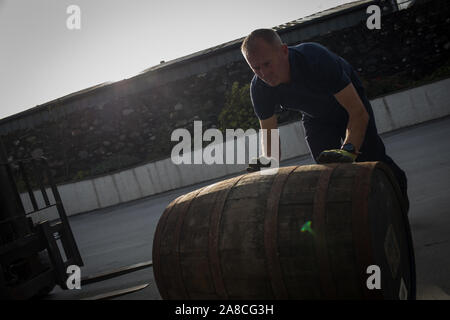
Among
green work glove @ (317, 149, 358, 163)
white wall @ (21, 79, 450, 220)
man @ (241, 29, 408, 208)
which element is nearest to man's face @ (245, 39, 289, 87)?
man @ (241, 29, 408, 208)

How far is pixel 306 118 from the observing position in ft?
12.2

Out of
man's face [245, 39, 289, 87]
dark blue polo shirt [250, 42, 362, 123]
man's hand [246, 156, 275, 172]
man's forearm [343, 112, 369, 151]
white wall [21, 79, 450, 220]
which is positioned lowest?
white wall [21, 79, 450, 220]

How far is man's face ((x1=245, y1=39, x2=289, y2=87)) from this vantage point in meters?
2.82

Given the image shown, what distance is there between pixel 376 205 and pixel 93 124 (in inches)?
735

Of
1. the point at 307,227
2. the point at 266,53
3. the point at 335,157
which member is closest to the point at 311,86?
the point at 266,53

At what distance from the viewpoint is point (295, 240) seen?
2.03 m

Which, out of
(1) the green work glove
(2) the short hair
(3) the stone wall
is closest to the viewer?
(1) the green work glove

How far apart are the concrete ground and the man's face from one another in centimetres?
178

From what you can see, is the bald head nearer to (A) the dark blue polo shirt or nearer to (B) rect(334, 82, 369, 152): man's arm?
(A) the dark blue polo shirt

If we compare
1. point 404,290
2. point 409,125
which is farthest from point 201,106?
point 404,290

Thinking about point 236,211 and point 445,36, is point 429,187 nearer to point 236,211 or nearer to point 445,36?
point 236,211

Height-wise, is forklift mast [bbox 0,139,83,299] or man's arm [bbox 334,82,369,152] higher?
man's arm [bbox 334,82,369,152]

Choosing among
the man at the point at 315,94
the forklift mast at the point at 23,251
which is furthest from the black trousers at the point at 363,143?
the forklift mast at the point at 23,251

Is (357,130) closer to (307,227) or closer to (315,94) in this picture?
(315,94)
